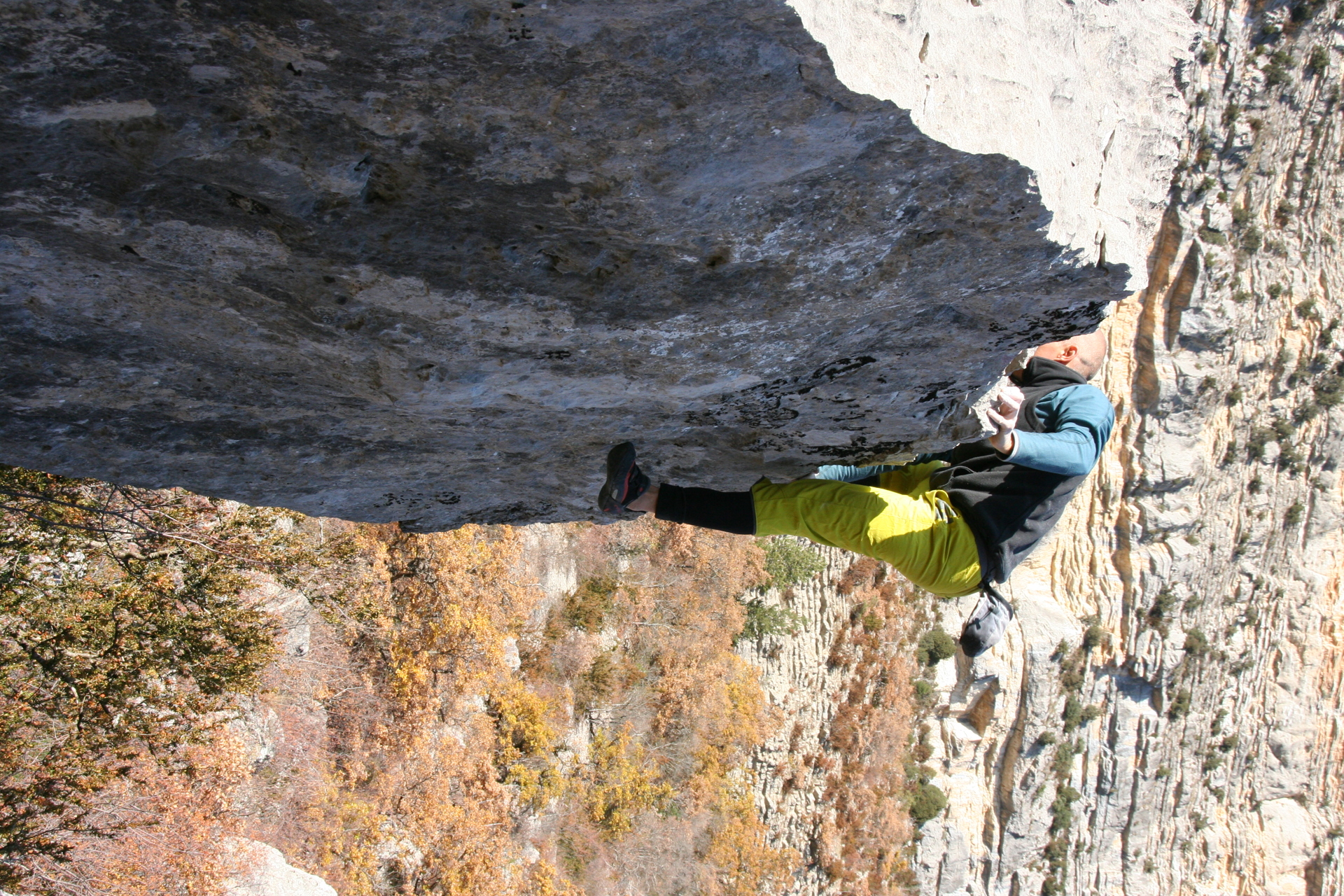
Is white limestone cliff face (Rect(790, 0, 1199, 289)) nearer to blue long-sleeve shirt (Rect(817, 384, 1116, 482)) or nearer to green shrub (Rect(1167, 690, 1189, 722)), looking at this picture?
blue long-sleeve shirt (Rect(817, 384, 1116, 482))

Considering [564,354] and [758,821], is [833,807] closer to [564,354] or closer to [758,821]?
[758,821]

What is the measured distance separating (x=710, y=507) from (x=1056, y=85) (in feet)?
5.82

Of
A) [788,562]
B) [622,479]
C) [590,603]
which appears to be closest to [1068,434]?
[622,479]

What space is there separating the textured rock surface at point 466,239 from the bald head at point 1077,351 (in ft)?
1.92

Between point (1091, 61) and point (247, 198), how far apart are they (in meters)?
2.04

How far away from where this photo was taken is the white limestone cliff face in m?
1.57

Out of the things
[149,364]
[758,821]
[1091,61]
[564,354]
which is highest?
[1091,61]

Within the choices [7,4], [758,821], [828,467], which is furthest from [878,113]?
[758,821]

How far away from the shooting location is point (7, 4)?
50.8 inches

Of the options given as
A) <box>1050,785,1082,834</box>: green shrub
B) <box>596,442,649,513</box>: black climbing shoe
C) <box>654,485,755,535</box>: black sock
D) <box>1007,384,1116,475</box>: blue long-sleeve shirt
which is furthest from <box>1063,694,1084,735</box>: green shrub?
<box>596,442,649,513</box>: black climbing shoe

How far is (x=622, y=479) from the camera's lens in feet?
9.64

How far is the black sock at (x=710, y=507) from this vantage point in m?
3.13

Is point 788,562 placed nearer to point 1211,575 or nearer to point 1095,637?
point 1095,637

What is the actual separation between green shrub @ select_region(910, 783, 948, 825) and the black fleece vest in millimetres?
7114
